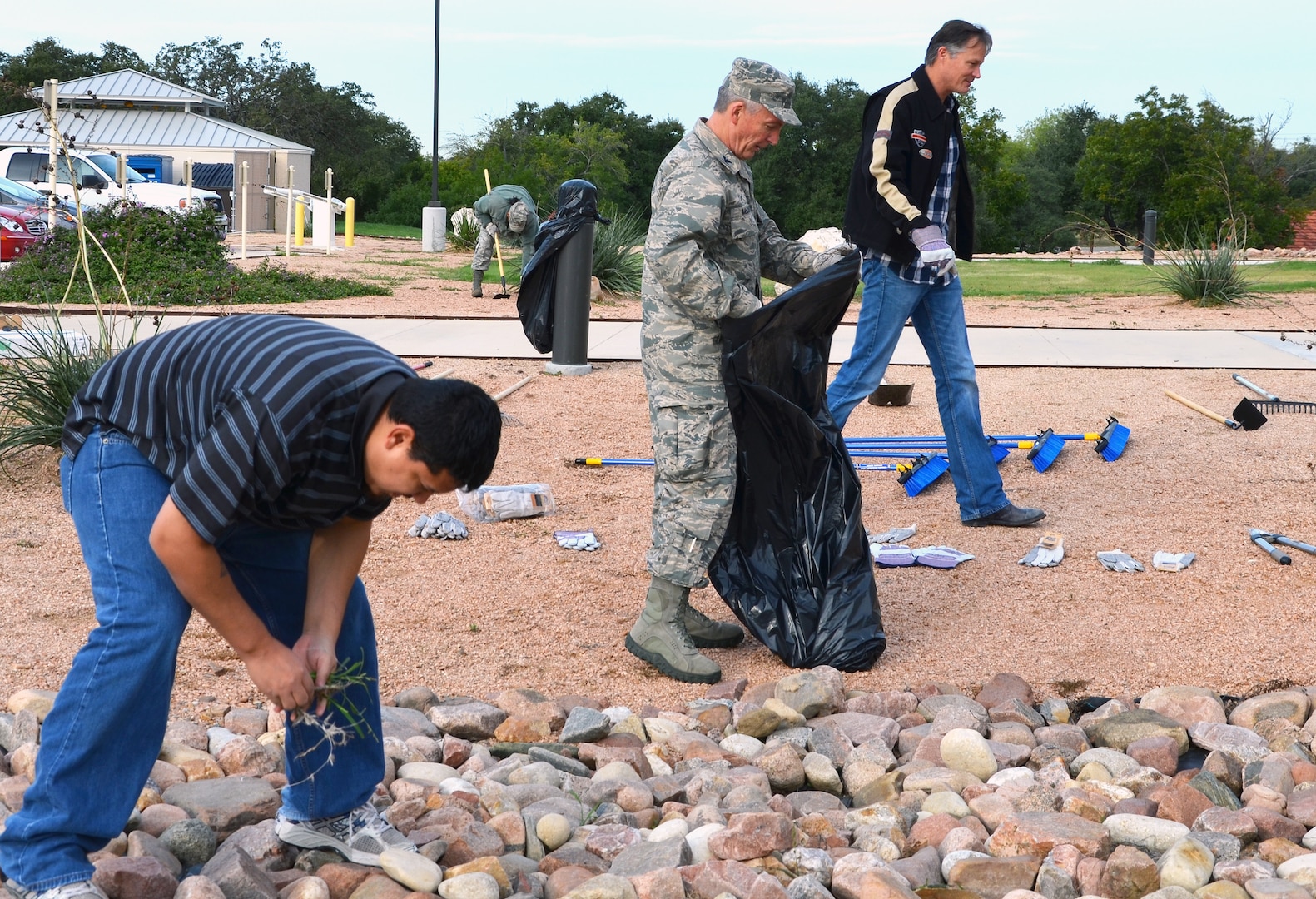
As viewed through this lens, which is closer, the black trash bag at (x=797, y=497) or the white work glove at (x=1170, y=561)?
the black trash bag at (x=797, y=497)

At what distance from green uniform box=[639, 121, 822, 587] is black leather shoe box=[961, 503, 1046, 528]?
196cm

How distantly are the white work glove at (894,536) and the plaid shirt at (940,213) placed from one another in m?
1.03

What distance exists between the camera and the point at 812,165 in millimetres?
39375

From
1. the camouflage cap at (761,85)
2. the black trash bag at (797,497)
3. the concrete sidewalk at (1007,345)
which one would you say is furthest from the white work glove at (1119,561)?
the concrete sidewalk at (1007,345)

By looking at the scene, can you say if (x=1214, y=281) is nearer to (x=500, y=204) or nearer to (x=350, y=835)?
(x=500, y=204)

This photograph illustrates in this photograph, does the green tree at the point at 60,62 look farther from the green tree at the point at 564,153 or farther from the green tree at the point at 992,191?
the green tree at the point at 992,191

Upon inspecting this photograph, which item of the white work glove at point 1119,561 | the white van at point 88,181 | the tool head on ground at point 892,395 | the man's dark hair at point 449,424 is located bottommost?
the white work glove at point 1119,561

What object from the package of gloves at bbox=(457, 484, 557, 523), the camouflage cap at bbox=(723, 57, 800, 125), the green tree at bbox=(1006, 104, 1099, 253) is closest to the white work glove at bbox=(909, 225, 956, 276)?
the camouflage cap at bbox=(723, 57, 800, 125)

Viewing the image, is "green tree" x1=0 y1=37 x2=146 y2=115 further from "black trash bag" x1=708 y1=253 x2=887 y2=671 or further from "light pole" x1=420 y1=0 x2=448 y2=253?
"black trash bag" x1=708 y1=253 x2=887 y2=671

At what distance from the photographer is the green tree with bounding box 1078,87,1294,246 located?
2983 cm

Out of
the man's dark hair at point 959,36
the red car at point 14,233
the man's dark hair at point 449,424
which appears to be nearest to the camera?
the man's dark hair at point 449,424

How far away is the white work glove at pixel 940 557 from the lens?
4922mm

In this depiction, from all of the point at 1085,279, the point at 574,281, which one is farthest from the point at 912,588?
the point at 1085,279

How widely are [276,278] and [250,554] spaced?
1286 cm
